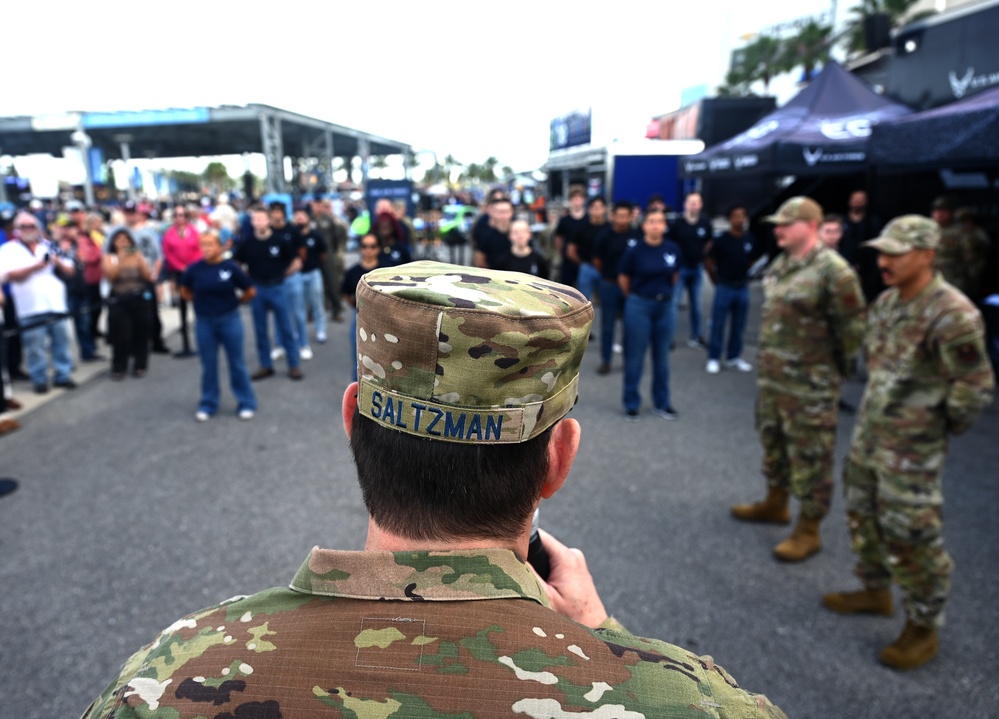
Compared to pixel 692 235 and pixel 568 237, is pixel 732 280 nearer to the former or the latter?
pixel 692 235

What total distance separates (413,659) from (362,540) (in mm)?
3672

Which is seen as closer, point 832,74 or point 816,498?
point 816,498

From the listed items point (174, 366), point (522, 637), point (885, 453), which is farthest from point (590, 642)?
point (174, 366)

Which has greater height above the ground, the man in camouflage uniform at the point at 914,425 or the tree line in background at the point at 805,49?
the tree line in background at the point at 805,49

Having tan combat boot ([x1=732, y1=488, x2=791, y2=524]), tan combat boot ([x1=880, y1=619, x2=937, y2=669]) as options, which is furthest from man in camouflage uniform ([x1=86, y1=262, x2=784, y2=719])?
tan combat boot ([x1=732, y1=488, x2=791, y2=524])

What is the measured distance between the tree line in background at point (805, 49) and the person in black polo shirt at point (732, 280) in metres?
25.0

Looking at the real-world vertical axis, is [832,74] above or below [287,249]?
above

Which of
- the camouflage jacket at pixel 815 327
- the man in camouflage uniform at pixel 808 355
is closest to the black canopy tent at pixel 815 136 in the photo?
the man in camouflage uniform at pixel 808 355

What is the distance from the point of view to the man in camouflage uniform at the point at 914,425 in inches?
120

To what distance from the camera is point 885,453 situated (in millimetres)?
3186

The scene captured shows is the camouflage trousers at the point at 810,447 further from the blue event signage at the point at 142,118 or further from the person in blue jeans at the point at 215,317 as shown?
the blue event signage at the point at 142,118

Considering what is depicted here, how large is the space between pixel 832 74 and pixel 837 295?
7364 millimetres

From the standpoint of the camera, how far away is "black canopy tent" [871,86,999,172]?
5.53m

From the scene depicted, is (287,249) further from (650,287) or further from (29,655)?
(29,655)
